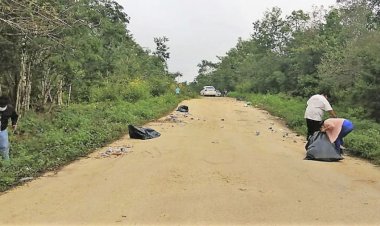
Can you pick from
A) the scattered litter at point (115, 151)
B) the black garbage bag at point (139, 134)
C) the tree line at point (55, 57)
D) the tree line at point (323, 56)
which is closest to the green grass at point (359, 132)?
the tree line at point (323, 56)

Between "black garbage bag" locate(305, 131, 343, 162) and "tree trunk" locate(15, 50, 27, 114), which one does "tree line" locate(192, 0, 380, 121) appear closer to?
"black garbage bag" locate(305, 131, 343, 162)

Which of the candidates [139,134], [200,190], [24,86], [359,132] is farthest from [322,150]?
[24,86]

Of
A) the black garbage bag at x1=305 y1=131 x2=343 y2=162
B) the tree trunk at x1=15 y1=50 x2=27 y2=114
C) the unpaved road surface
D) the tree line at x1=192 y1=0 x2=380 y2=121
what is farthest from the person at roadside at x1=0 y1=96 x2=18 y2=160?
the tree line at x1=192 y1=0 x2=380 y2=121

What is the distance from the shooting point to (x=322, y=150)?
10.3 m

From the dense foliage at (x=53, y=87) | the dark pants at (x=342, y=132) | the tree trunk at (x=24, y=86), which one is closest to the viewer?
the dense foliage at (x=53, y=87)

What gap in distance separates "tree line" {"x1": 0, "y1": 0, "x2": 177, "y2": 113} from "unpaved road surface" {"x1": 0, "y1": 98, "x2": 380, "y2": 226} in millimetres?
3219

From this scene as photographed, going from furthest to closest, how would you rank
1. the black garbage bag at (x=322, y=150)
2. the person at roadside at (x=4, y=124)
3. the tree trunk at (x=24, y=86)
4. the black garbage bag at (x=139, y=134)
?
the tree trunk at (x=24, y=86)
the black garbage bag at (x=139, y=134)
the black garbage bag at (x=322, y=150)
the person at roadside at (x=4, y=124)

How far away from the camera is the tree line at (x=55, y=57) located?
31.1ft

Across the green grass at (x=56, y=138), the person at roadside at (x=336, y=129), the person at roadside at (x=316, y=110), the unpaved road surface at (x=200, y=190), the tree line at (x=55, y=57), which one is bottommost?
the unpaved road surface at (x=200, y=190)

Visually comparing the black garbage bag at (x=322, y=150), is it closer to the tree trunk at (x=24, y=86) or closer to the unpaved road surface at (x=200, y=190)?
the unpaved road surface at (x=200, y=190)

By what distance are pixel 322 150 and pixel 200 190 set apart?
4.09 meters

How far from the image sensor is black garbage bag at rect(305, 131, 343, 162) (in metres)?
10.3

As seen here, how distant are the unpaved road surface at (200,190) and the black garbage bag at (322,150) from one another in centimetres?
27

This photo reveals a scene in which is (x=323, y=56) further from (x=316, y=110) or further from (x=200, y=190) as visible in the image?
(x=200, y=190)
